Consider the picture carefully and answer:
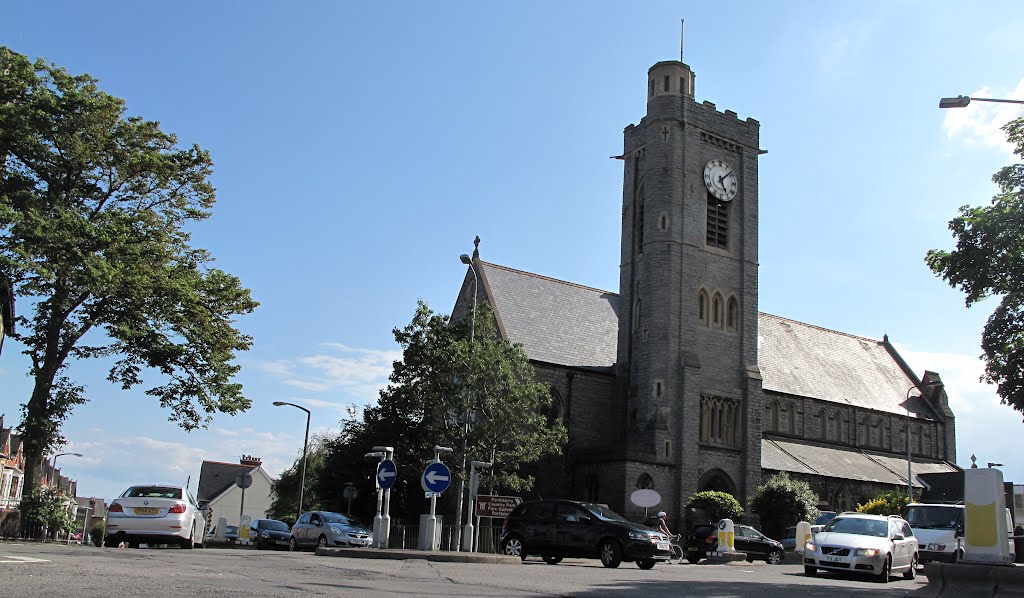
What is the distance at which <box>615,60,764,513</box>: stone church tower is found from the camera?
137ft

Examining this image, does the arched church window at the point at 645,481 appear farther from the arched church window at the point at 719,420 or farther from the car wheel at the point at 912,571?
the car wheel at the point at 912,571

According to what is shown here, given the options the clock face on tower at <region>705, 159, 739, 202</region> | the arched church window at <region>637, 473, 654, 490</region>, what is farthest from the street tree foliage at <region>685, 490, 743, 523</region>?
the clock face on tower at <region>705, 159, 739, 202</region>

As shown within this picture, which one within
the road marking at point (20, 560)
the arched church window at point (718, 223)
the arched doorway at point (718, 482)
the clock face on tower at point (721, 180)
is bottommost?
the road marking at point (20, 560)

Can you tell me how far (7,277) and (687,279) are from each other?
28186mm

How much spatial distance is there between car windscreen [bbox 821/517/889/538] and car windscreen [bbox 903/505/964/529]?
11.4 feet

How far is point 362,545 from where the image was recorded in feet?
93.4

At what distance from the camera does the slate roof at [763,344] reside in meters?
45.3

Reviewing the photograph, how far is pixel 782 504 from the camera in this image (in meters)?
40.5

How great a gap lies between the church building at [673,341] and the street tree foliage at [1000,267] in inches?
755

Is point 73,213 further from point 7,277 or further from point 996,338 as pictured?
point 996,338

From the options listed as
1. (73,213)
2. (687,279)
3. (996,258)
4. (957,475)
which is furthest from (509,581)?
(957,475)

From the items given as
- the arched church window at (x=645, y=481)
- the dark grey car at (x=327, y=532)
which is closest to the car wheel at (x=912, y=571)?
the dark grey car at (x=327, y=532)

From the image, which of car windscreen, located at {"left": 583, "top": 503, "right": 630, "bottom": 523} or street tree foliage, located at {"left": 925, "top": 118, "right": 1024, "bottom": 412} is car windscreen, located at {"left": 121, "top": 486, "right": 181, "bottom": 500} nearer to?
car windscreen, located at {"left": 583, "top": 503, "right": 630, "bottom": 523}

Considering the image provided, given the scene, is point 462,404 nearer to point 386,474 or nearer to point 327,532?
point 327,532
